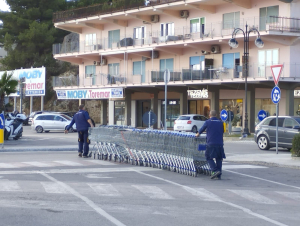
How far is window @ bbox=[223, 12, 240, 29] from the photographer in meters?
42.0

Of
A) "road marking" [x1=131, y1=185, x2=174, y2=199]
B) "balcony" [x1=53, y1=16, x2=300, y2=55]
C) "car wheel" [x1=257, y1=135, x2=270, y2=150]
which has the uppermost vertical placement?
"balcony" [x1=53, y1=16, x2=300, y2=55]

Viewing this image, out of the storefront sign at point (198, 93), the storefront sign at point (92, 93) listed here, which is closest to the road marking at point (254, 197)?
the storefront sign at point (198, 93)

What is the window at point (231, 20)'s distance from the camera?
138ft

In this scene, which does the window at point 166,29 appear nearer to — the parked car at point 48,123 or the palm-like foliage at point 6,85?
the parked car at point 48,123

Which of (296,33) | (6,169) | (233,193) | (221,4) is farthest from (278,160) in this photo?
(221,4)

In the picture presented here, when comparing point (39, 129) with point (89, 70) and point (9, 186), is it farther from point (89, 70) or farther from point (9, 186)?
point (9, 186)

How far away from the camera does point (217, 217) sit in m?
9.09

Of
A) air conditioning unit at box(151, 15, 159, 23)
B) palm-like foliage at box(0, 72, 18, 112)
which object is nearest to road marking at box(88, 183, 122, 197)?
palm-like foliage at box(0, 72, 18, 112)

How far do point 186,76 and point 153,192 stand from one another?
33492 mm

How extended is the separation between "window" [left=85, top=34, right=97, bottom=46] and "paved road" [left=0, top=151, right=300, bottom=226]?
126 feet

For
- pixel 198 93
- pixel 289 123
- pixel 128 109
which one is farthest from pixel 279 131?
pixel 128 109

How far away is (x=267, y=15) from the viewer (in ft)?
133

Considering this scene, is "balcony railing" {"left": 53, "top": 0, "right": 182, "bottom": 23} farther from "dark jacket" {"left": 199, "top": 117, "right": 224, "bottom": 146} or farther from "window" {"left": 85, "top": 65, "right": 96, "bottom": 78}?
"dark jacket" {"left": 199, "top": 117, "right": 224, "bottom": 146}

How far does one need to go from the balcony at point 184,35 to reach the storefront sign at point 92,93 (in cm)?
397
